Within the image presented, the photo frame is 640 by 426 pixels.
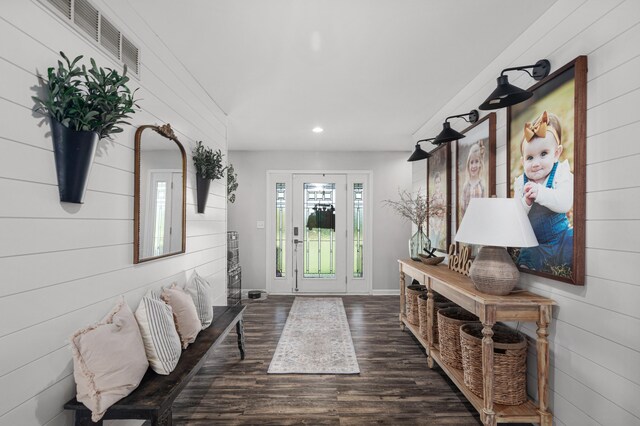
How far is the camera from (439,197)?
3465 mm

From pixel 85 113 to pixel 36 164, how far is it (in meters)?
0.28

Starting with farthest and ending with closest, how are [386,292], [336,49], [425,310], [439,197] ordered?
1. [386,292]
2. [439,197]
3. [425,310]
4. [336,49]

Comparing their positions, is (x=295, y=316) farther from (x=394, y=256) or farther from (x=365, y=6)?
(x=365, y=6)

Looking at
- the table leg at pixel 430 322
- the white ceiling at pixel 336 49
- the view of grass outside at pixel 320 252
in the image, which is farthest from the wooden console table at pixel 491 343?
the view of grass outside at pixel 320 252

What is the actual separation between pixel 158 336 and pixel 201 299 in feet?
2.48

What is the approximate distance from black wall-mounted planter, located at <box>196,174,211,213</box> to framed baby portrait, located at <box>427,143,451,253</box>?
2.41 meters

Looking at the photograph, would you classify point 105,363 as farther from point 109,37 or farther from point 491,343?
point 491,343

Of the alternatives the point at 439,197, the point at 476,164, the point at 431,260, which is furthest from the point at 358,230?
the point at 476,164

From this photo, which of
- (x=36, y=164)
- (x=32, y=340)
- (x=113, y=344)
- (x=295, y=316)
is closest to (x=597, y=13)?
(x=36, y=164)

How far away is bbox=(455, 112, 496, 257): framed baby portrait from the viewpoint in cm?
244

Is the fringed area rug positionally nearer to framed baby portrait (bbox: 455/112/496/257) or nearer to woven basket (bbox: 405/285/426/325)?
woven basket (bbox: 405/285/426/325)

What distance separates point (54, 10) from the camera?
1361 millimetres

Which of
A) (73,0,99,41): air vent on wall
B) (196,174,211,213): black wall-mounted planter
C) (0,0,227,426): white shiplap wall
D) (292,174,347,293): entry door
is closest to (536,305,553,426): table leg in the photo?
(0,0,227,426): white shiplap wall

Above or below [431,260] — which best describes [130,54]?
above
